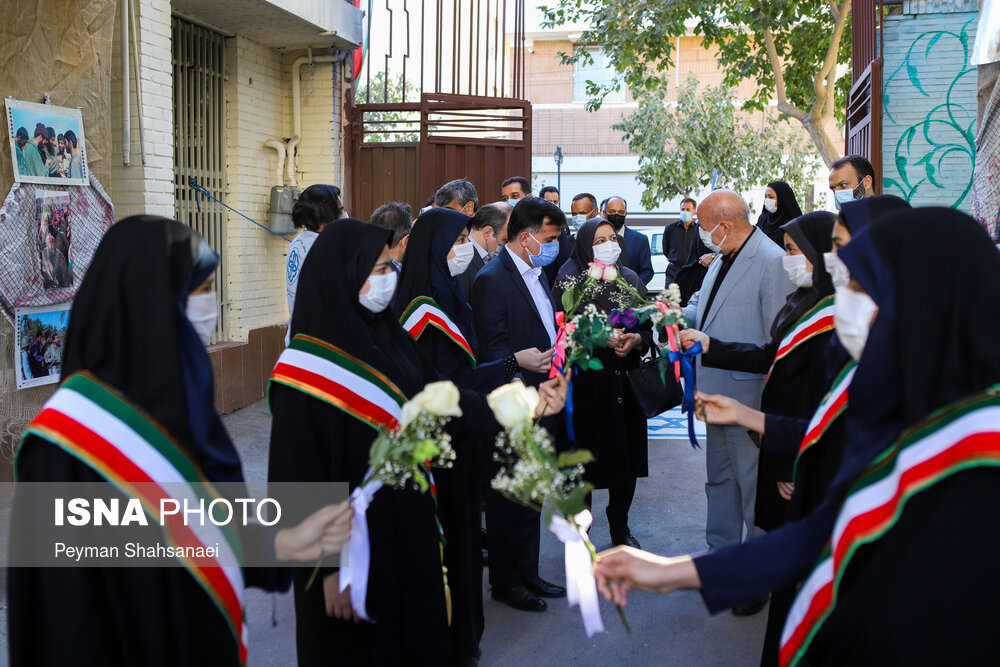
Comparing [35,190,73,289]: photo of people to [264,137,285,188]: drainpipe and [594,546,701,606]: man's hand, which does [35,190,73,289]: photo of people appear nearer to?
[264,137,285,188]: drainpipe

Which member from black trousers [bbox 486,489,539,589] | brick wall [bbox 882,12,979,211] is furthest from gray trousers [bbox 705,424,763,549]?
brick wall [bbox 882,12,979,211]

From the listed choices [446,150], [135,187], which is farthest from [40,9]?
[446,150]

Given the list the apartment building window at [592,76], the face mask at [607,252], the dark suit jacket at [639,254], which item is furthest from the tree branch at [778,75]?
the apartment building window at [592,76]

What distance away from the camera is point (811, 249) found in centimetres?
404

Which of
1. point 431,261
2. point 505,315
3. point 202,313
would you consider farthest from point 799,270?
point 202,313

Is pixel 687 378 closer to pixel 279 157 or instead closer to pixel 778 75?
pixel 279 157

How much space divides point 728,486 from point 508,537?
1.29 m

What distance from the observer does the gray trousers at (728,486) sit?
491 centimetres

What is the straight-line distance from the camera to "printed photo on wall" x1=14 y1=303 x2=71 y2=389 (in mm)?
5613

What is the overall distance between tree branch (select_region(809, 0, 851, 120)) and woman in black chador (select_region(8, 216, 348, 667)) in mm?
12547

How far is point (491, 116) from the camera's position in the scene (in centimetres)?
1146

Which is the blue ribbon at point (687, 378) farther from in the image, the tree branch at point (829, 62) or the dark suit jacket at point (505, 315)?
the tree branch at point (829, 62)

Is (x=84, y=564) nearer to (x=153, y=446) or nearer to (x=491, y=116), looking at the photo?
(x=153, y=446)

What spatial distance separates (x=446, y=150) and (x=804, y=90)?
692 cm
